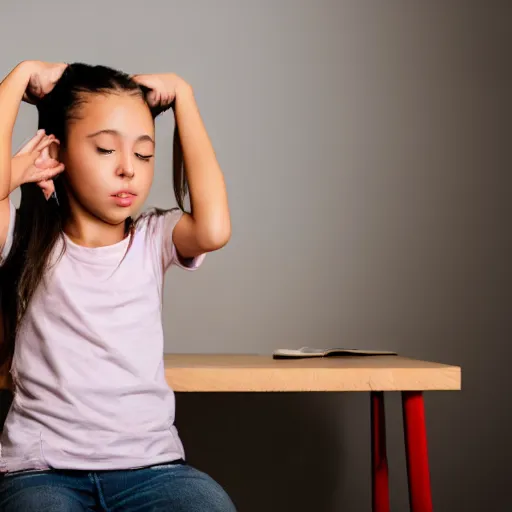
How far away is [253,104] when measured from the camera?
1588 mm

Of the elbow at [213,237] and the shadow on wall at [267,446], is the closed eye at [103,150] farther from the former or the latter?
the shadow on wall at [267,446]

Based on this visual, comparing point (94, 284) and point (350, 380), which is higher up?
point (94, 284)

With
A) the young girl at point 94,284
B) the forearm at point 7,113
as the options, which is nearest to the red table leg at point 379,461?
the young girl at point 94,284

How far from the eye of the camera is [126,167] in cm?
95

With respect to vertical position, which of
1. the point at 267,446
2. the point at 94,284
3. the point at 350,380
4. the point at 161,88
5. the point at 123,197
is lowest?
the point at 267,446

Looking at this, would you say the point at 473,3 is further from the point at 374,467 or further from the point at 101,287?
the point at 101,287

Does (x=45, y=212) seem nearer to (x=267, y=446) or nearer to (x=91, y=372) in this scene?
(x=91, y=372)

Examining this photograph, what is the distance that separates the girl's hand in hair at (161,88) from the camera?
3.31ft

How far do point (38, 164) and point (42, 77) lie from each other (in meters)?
0.10

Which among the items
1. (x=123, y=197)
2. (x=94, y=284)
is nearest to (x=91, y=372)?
(x=94, y=284)

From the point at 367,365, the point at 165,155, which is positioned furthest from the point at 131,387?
the point at 165,155

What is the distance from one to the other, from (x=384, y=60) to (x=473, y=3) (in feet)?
0.72

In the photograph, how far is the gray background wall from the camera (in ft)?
5.19

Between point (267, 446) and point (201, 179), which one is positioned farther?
point (267, 446)
